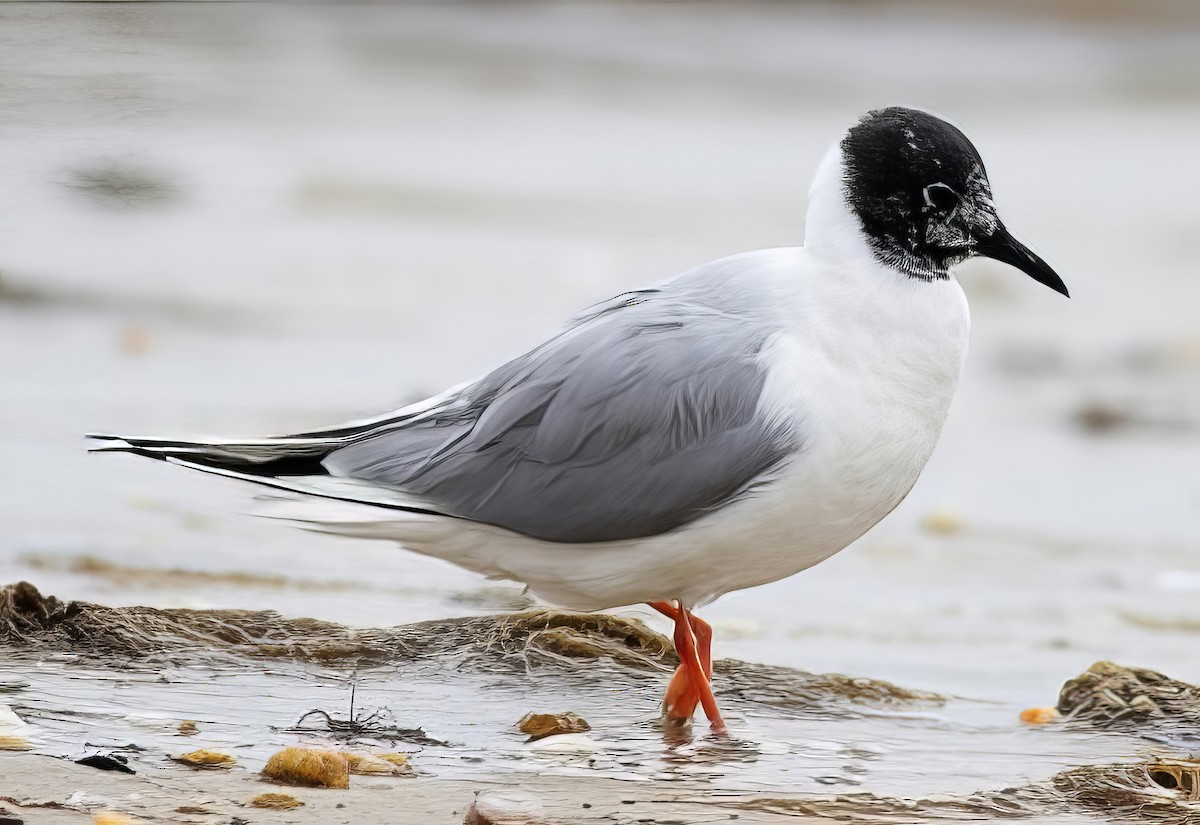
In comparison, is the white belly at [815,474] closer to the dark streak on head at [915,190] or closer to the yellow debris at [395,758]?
the dark streak on head at [915,190]

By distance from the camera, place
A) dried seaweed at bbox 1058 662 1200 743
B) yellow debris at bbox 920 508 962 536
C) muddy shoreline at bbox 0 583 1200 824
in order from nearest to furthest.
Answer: muddy shoreline at bbox 0 583 1200 824 → dried seaweed at bbox 1058 662 1200 743 → yellow debris at bbox 920 508 962 536

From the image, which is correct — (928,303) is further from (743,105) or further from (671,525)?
(743,105)

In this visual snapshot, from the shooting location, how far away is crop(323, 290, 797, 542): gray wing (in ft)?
12.5

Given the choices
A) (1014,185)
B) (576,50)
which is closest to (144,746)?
(1014,185)

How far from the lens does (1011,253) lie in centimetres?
411

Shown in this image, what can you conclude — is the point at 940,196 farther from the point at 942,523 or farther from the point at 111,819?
the point at 942,523

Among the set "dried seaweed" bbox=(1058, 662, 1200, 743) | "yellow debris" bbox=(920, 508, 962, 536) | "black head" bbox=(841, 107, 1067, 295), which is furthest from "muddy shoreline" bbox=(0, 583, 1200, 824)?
"yellow debris" bbox=(920, 508, 962, 536)

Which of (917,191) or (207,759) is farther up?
(917,191)

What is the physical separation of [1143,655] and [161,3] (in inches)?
146

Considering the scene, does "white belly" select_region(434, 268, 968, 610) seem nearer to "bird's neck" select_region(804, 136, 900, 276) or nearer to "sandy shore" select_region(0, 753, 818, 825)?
"bird's neck" select_region(804, 136, 900, 276)

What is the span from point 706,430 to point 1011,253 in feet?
2.98

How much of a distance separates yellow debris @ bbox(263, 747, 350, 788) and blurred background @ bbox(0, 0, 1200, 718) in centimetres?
100

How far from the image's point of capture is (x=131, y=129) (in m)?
5.14

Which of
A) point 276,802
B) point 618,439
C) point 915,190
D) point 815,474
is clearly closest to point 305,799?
point 276,802
